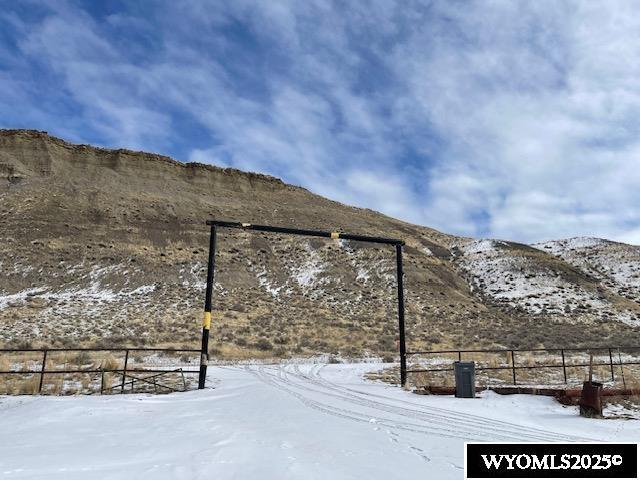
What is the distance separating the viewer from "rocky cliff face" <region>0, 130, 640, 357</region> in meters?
31.8

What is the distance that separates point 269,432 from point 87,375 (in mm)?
10988

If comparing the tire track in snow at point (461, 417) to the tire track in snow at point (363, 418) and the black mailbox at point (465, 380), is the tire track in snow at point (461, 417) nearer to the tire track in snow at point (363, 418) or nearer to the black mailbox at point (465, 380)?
the tire track in snow at point (363, 418)

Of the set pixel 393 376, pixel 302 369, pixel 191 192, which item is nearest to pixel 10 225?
pixel 191 192

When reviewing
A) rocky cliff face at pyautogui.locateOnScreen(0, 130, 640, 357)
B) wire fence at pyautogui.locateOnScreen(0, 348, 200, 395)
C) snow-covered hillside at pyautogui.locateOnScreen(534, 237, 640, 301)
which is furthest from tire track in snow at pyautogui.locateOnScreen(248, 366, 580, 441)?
snow-covered hillside at pyautogui.locateOnScreen(534, 237, 640, 301)

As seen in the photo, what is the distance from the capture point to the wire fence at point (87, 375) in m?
12.5

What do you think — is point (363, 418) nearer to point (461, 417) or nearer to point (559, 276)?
point (461, 417)

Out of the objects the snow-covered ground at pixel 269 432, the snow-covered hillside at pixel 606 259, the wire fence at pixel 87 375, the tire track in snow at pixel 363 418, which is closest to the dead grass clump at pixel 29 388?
the wire fence at pixel 87 375

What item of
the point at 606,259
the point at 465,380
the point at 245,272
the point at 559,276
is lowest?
the point at 465,380

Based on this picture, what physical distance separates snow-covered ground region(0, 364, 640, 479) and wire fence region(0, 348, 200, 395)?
1.79 meters

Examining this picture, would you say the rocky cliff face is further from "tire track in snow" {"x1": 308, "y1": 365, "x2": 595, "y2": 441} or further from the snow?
"tire track in snow" {"x1": 308, "y1": 365, "x2": 595, "y2": 441}

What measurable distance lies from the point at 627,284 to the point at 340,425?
53.8 m

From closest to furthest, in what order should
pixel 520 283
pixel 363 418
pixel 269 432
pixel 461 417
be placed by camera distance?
pixel 269 432
pixel 363 418
pixel 461 417
pixel 520 283

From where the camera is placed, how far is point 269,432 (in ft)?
22.5

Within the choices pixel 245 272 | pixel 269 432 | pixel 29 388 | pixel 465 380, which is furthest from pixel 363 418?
pixel 245 272
